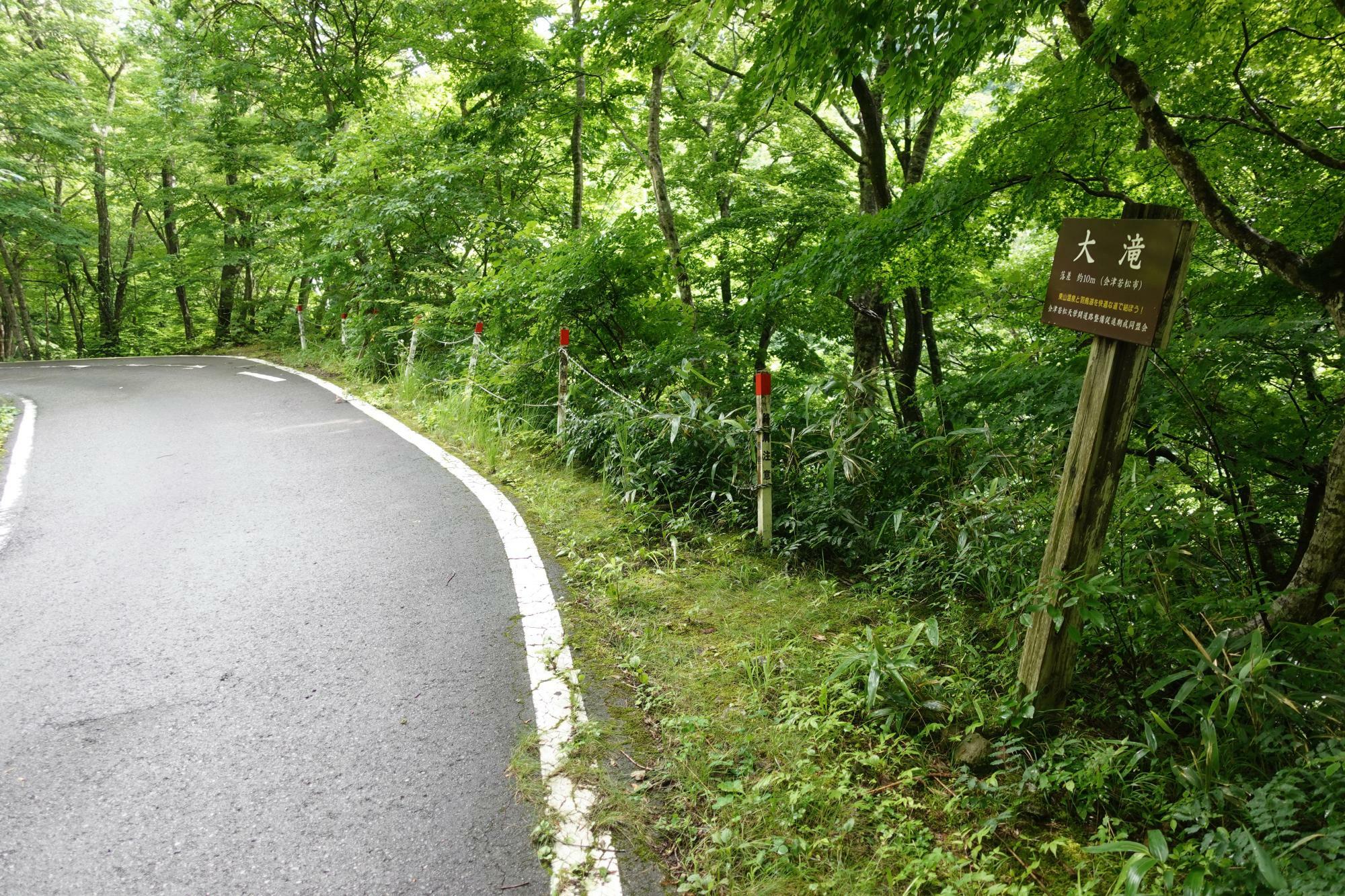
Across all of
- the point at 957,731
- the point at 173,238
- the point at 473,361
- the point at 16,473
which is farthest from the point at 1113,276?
the point at 173,238

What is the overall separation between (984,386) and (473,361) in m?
6.66

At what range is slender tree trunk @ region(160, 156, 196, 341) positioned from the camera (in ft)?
63.1

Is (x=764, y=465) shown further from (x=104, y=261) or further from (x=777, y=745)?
(x=104, y=261)

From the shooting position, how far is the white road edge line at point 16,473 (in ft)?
17.9

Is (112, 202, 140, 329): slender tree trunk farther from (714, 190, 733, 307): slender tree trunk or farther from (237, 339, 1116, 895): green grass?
(237, 339, 1116, 895): green grass

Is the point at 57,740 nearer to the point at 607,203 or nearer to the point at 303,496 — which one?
the point at 303,496

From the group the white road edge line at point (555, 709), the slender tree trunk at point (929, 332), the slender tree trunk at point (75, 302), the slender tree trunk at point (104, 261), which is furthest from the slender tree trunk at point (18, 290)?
the slender tree trunk at point (929, 332)

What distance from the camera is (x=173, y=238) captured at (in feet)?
71.9

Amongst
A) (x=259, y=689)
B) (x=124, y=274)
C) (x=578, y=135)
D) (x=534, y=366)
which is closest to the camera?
(x=259, y=689)

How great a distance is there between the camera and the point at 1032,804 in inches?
101

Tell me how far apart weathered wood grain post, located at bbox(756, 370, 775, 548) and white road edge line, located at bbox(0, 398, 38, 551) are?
534 centimetres

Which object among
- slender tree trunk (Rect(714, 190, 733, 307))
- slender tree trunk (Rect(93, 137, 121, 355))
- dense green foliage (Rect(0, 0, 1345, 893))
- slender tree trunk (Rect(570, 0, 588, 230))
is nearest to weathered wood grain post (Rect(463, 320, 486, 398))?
dense green foliage (Rect(0, 0, 1345, 893))

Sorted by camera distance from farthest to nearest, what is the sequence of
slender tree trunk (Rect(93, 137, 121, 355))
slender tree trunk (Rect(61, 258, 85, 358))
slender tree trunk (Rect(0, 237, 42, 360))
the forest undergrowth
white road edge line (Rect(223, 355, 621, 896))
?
slender tree trunk (Rect(61, 258, 85, 358)), slender tree trunk (Rect(0, 237, 42, 360)), slender tree trunk (Rect(93, 137, 121, 355)), white road edge line (Rect(223, 355, 621, 896)), the forest undergrowth

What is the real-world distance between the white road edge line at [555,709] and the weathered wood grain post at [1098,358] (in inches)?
71.8
